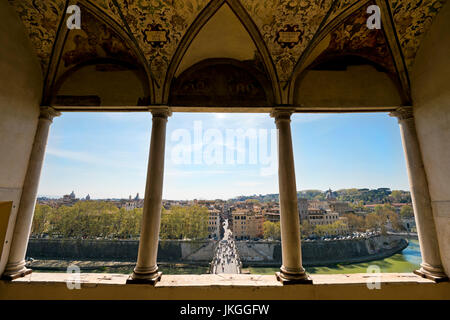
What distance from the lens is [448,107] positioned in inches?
139

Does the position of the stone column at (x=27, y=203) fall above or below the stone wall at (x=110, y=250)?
above

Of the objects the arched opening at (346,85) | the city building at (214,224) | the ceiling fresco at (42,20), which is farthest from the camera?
the city building at (214,224)

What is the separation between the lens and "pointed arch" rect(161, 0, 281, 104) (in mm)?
3969

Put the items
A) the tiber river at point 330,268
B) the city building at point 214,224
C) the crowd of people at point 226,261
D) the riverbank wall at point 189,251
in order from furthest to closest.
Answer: the city building at point 214,224
the riverbank wall at point 189,251
the tiber river at point 330,268
the crowd of people at point 226,261

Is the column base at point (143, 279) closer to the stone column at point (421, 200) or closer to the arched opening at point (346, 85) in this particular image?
the arched opening at point (346, 85)

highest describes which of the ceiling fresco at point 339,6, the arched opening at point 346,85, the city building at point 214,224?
the ceiling fresco at point 339,6

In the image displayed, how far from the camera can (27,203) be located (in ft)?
12.5

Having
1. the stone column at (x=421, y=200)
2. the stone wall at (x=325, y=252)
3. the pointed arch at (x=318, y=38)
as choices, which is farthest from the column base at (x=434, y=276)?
the stone wall at (x=325, y=252)

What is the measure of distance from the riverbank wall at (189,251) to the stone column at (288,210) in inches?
943

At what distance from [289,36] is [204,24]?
2155 mm

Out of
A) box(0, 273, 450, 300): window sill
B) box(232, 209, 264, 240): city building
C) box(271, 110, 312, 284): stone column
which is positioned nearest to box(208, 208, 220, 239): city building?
box(232, 209, 264, 240): city building

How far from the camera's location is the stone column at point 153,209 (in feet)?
11.7

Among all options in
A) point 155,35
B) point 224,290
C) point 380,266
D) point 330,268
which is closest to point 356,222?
point 380,266
